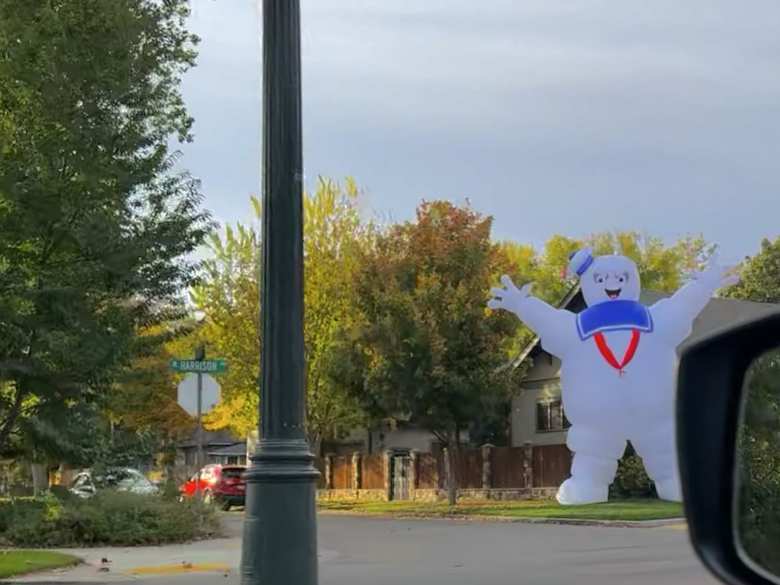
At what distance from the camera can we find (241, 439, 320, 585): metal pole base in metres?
6.45

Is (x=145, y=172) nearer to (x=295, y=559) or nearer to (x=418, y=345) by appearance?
(x=295, y=559)

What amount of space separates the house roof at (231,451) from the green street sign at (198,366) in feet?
180

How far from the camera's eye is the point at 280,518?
6484 mm

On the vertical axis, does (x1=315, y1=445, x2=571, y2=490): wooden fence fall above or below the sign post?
below

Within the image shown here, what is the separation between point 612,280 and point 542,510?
7571 mm

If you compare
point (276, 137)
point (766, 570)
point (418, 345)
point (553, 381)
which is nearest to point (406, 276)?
point (418, 345)

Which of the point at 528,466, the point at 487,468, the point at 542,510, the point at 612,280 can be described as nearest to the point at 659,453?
the point at 612,280

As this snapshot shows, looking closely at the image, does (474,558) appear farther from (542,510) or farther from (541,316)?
(542,510)

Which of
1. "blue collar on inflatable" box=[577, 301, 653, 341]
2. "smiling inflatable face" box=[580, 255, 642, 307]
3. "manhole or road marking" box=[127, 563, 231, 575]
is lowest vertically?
"manhole or road marking" box=[127, 563, 231, 575]

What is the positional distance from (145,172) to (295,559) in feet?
26.1

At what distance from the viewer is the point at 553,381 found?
1551 inches

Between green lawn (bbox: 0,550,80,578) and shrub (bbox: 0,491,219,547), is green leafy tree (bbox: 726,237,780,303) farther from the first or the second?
green lawn (bbox: 0,550,80,578)

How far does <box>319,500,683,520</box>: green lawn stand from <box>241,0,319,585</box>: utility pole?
1551 cm

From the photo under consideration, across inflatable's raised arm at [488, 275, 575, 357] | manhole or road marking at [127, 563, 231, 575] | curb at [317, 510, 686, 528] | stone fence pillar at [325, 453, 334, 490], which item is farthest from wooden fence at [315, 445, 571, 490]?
manhole or road marking at [127, 563, 231, 575]
